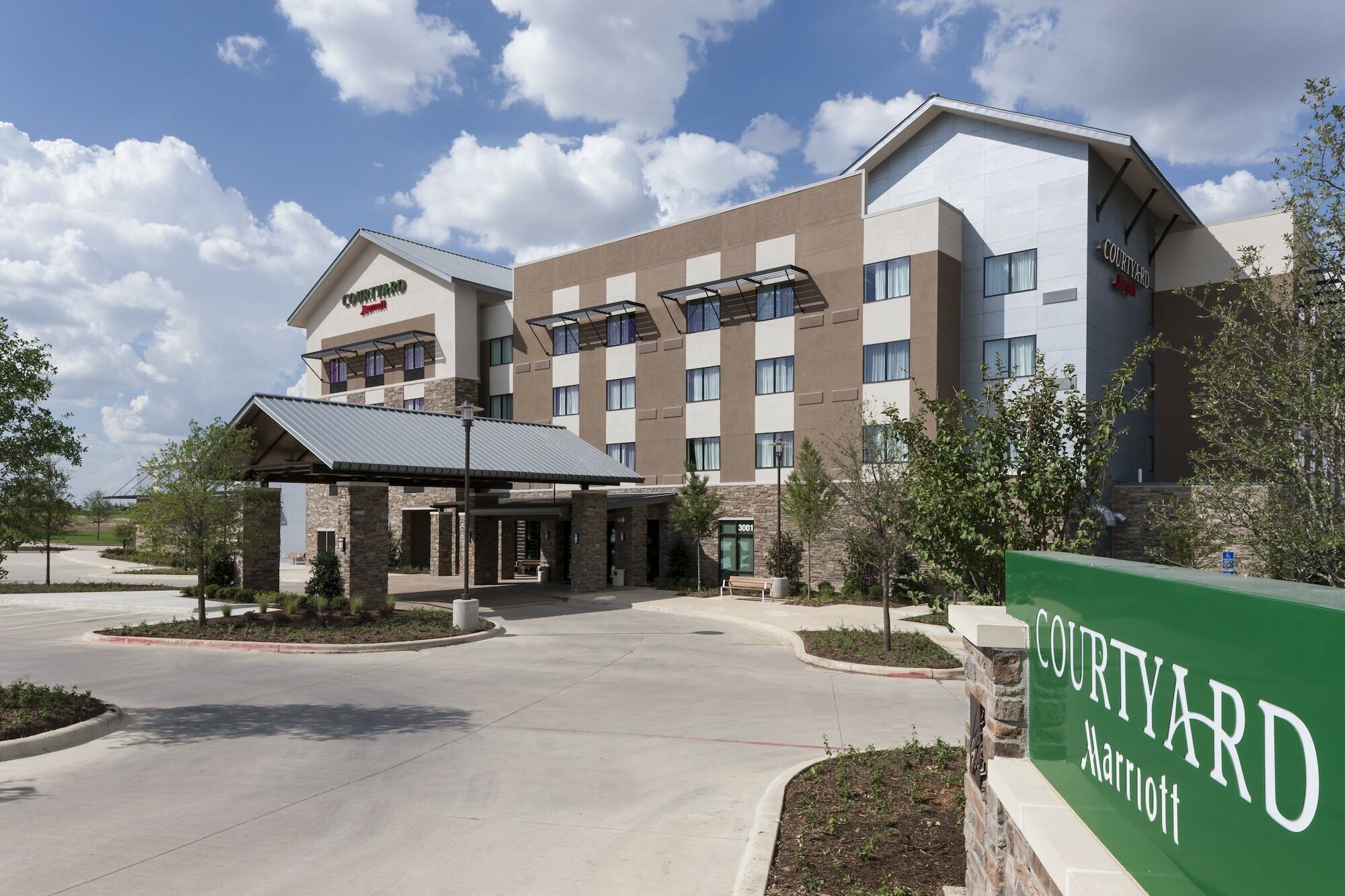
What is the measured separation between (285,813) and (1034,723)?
22.2 ft

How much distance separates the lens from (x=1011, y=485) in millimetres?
9141

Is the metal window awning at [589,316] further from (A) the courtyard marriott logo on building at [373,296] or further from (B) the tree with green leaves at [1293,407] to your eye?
(B) the tree with green leaves at [1293,407]

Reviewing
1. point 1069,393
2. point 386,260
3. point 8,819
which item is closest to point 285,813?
point 8,819

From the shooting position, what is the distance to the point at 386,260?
155 feet

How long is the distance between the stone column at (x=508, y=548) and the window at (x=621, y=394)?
23.9 ft

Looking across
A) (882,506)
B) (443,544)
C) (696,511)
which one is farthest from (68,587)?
(882,506)

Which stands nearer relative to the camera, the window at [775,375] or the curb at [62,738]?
the curb at [62,738]

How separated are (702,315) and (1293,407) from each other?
2714 cm

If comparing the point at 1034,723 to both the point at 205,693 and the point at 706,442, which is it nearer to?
the point at 205,693

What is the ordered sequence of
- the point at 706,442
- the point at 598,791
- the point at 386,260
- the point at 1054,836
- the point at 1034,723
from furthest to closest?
the point at 386,260, the point at 706,442, the point at 598,791, the point at 1034,723, the point at 1054,836

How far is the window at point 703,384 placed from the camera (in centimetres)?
3631

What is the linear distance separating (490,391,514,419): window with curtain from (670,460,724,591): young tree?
13.1 m

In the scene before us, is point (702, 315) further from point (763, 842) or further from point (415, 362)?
point (763, 842)

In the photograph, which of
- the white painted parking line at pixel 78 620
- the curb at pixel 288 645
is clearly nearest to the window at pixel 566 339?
the white painted parking line at pixel 78 620
